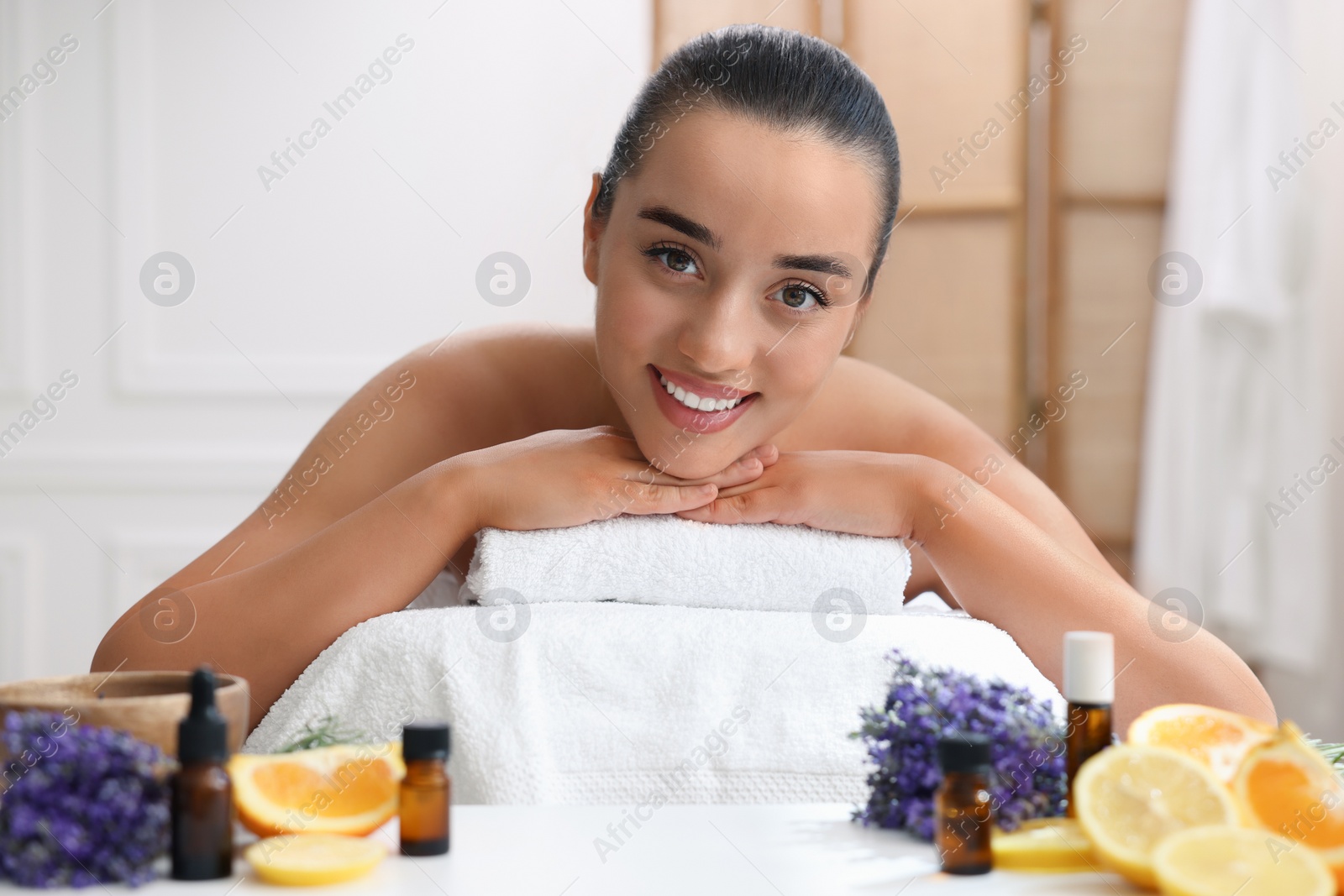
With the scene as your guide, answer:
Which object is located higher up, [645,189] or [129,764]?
[645,189]

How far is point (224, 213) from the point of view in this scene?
2.76m

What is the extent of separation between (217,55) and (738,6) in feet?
4.15

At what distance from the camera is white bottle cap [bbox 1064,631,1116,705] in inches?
22.6

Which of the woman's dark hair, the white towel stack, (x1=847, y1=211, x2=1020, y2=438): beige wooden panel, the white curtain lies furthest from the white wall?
the white towel stack

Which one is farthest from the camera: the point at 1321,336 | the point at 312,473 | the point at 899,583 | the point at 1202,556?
the point at 1202,556

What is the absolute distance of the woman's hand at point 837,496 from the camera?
0.96 meters

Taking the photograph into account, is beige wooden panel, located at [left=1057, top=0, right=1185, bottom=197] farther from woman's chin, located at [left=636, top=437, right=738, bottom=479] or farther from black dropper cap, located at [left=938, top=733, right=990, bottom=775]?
black dropper cap, located at [left=938, top=733, right=990, bottom=775]

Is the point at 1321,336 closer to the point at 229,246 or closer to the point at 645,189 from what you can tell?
the point at 645,189

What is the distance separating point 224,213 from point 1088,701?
263 cm

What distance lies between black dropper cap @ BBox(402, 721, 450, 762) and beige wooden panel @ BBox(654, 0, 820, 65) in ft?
7.81

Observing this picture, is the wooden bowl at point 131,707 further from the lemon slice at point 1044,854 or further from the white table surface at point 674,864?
the lemon slice at point 1044,854

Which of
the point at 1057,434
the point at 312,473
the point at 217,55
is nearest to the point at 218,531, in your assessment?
the point at 217,55

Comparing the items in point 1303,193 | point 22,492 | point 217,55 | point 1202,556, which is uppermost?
point 217,55

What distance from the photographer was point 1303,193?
239 centimetres
